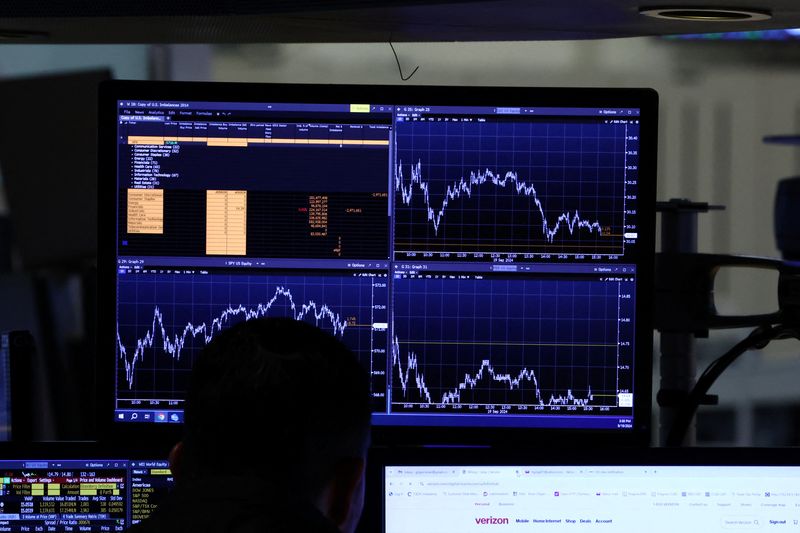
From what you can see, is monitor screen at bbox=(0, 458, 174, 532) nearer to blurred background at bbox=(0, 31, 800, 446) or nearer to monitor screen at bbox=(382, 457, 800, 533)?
monitor screen at bbox=(382, 457, 800, 533)

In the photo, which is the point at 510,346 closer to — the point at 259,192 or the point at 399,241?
the point at 399,241

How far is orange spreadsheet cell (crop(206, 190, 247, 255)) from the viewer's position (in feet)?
5.24

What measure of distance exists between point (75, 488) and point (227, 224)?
40 centimetres

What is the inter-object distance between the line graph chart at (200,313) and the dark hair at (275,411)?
54 cm

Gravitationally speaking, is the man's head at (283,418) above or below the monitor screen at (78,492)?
above

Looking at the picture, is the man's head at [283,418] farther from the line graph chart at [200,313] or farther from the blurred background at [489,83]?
the blurred background at [489,83]

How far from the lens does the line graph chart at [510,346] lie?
5.24 ft

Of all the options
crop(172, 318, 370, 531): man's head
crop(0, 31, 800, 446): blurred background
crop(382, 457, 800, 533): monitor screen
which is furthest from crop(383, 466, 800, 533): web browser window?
crop(0, 31, 800, 446): blurred background

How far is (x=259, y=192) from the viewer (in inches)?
62.9

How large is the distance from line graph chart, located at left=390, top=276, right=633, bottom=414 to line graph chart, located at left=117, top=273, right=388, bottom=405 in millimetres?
43

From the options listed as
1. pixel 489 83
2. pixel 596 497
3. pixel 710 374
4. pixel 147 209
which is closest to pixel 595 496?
pixel 596 497

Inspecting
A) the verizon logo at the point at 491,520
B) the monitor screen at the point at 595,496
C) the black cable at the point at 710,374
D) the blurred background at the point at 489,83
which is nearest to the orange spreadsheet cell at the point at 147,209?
the monitor screen at the point at 595,496

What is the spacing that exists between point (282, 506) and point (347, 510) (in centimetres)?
11

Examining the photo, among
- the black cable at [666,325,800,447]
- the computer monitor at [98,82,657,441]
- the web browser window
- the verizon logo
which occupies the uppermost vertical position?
the computer monitor at [98,82,657,441]
